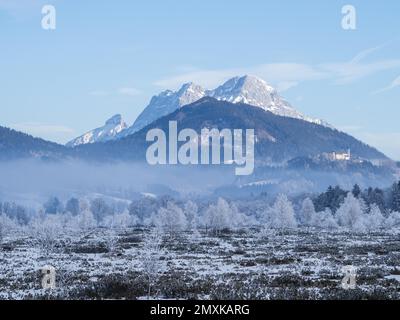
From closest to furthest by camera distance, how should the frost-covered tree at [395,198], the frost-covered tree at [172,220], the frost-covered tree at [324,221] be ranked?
the frost-covered tree at [172,220] → the frost-covered tree at [324,221] → the frost-covered tree at [395,198]

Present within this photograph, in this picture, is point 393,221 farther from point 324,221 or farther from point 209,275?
point 209,275

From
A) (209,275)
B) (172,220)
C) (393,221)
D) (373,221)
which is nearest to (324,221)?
(393,221)

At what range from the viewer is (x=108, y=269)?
41.2 meters

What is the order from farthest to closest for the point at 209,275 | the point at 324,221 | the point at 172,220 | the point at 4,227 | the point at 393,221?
1. the point at 324,221
2. the point at 393,221
3. the point at 172,220
4. the point at 4,227
5. the point at 209,275

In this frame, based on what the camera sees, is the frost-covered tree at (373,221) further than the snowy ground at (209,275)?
Yes

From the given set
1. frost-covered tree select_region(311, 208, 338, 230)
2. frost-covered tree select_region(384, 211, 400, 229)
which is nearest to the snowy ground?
frost-covered tree select_region(311, 208, 338, 230)

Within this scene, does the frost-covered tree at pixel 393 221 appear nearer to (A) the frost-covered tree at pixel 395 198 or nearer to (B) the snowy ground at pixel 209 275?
(A) the frost-covered tree at pixel 395 198

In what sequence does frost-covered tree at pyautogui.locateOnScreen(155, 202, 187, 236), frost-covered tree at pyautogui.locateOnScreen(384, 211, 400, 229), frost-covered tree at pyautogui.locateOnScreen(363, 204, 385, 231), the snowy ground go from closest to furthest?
the snowy ground, frost-covered tree at pyautogui.locateOnScreen(363, 204, 385, 231), frost-covered tree at pyautogui.locateOnScreen(155, 202, 187, 236), frost-covered tree at pyautogui.locateOnScreen(384, 211, 400, 229)

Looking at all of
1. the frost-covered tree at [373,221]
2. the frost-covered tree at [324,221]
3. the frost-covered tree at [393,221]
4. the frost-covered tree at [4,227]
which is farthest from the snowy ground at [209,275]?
the frost-covered tree at [393,221]

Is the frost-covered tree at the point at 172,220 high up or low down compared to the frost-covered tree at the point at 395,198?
down

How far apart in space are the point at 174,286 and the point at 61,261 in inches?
803

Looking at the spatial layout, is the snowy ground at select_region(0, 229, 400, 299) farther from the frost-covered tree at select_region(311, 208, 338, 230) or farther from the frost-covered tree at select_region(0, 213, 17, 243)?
the frost-covered tree at select_region(311, 208, 338, 230)
